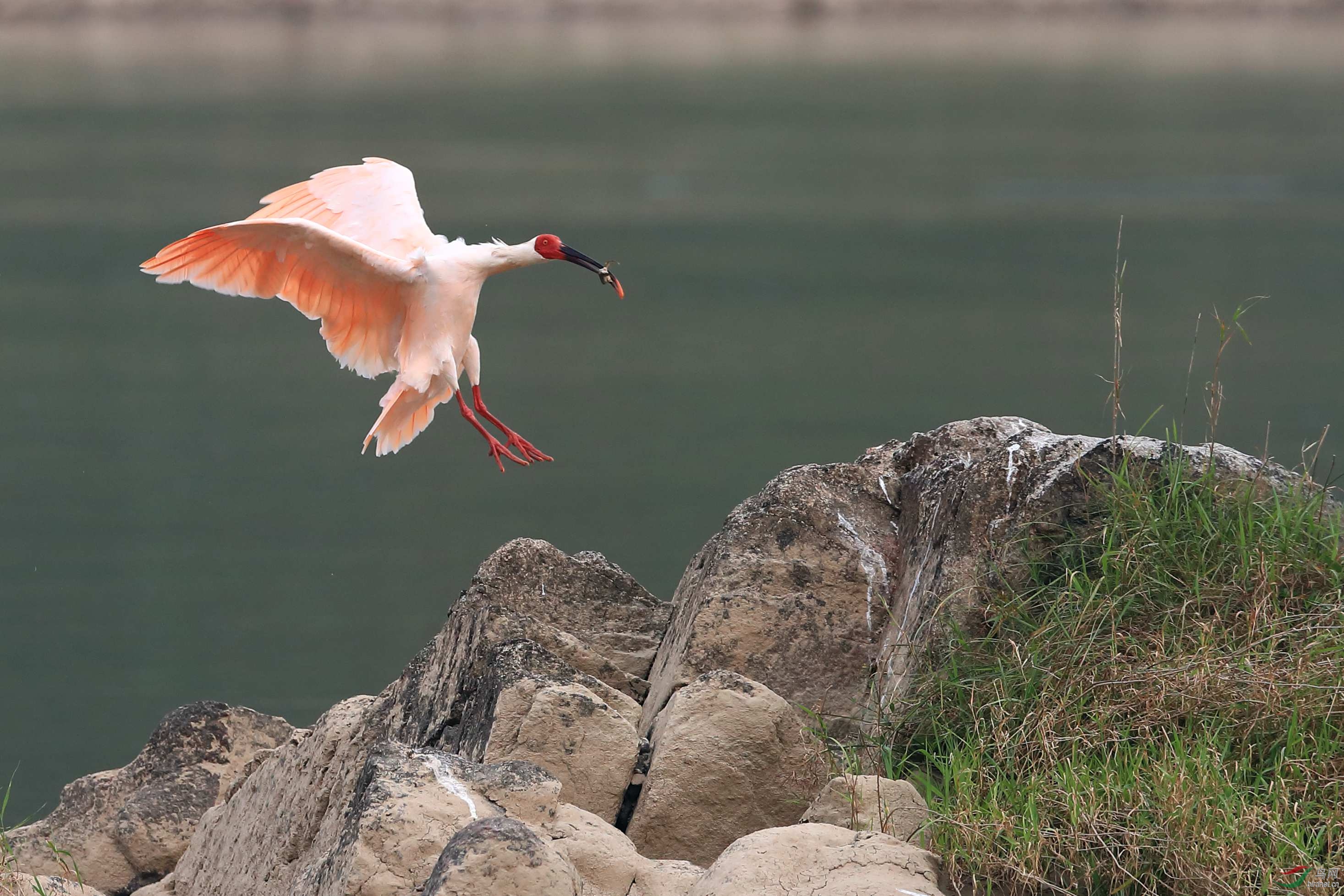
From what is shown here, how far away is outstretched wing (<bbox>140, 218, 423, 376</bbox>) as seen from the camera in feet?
22.0

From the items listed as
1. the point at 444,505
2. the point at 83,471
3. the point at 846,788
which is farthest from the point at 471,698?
the point at 83,471

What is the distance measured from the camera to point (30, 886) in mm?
4996

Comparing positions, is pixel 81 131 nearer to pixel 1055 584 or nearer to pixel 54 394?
pixel 54 394

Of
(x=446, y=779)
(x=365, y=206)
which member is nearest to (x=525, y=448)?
(x=365, y=206)

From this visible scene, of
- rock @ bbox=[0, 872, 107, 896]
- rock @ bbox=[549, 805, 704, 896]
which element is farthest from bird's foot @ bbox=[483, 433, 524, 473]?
rock @ bbox=[549, 805, 704, 896]

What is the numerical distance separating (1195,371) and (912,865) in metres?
16.2

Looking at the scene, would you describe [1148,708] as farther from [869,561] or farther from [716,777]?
[869,561]

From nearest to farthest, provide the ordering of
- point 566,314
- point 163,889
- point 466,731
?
point 466,731, point 163,889, point 566,314

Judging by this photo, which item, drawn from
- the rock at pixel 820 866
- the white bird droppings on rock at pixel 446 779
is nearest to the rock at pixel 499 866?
the white bird droppings on rock at pixel 446 779

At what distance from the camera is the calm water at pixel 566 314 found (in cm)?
1400

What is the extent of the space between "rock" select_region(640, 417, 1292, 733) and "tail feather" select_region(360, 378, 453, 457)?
1.59 metres

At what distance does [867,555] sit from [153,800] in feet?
9.11

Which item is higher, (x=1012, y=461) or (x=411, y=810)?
(x=1012, y=461)

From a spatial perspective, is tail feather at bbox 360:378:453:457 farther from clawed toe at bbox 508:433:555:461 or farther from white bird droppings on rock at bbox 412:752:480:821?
white bird droppings on rock at bbox 412:752:480:821
